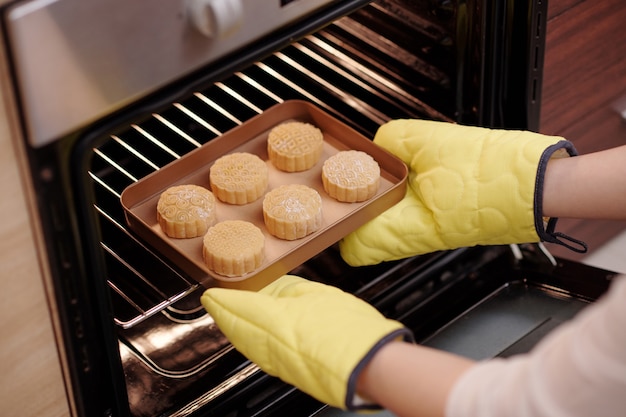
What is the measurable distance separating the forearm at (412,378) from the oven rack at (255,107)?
18.4 inches

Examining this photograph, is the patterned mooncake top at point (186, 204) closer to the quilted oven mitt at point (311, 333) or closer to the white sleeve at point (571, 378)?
the quilted oven mitt at point (311, 333)

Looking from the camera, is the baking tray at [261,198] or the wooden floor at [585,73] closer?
the baking tray at [261,198]

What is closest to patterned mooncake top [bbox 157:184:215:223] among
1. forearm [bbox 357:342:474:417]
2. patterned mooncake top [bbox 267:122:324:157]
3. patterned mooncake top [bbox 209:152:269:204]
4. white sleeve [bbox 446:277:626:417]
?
patterned mooncake top [bbox 209:152:269:204]

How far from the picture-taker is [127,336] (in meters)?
1.35

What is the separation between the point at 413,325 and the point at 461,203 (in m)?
0.27

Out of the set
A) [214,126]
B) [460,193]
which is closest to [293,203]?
[460,193]

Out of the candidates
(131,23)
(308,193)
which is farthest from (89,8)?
(308,193)

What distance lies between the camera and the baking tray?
121cm

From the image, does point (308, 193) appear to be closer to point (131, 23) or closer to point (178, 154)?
point (178, 154)

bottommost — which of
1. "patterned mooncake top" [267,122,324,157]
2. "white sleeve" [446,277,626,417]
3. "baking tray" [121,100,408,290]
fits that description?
"baking tray" [121,100,408,290]

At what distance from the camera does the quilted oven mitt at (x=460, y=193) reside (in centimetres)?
121

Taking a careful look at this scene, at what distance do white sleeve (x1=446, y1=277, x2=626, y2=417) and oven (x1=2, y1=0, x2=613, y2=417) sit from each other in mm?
425

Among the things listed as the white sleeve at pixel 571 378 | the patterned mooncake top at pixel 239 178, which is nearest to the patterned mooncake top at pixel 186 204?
the patterned mooncake top at pixel 239 178

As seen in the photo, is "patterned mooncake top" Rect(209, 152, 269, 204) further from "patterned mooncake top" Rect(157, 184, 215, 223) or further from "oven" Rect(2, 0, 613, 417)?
"oven" Rect(2, 0, 613, 417)
